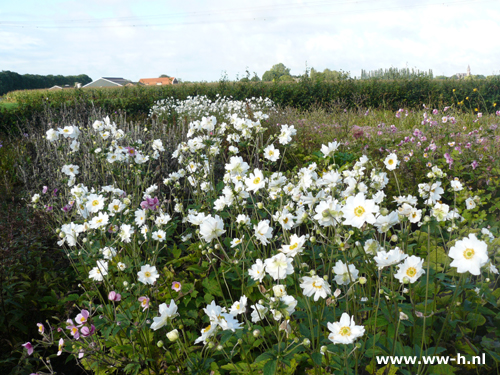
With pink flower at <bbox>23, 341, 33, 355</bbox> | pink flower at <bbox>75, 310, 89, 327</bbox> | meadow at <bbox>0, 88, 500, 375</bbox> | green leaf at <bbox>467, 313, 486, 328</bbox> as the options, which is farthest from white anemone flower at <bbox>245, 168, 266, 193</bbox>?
pink flower at <bbox>23, 341, 33, 355</bbox>

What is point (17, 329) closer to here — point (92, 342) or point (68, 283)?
point (68, 283)

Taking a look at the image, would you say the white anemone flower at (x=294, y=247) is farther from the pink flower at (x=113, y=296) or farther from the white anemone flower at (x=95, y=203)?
the white anemone flower at (x=95, y=203)

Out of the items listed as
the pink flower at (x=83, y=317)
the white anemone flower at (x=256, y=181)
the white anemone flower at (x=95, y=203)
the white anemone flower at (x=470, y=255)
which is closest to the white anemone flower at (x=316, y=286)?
the white anemone flower at (x=470, y=255)

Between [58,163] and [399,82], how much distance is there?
47.7ft

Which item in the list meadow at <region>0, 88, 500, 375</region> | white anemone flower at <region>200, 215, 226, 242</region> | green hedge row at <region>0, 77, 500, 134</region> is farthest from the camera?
green hedge row at <region>0, 77, 500, 134</region>

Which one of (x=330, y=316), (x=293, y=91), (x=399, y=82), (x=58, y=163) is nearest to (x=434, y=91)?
(x=399, y=82)

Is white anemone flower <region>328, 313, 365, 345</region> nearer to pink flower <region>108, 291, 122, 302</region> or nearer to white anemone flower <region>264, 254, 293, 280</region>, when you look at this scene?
white anemone flower <region>264, 254, 293, 280</region>

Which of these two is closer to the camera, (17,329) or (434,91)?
(17,329)

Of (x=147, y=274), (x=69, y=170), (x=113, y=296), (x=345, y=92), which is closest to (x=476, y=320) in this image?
(x=147, y=274)

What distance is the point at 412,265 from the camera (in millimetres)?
1330

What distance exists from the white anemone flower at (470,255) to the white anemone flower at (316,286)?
0.44 meters

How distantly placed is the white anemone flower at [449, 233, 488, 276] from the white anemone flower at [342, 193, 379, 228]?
0.30 metres

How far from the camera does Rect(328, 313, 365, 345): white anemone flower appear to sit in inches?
46.7

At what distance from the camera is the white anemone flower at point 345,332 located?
1187mm
